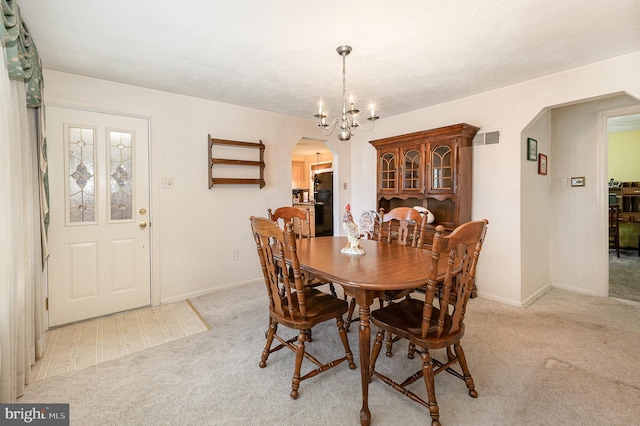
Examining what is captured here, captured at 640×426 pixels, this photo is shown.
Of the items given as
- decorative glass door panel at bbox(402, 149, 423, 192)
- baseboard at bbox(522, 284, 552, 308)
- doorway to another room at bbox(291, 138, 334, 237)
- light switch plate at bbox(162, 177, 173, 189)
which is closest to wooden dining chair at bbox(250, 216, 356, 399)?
light switch plate at bbox(162, 177, 173, 189)

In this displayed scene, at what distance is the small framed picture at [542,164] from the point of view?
3.43 metres

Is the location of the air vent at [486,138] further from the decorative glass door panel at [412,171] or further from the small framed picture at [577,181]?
the small framed picture at [577,181]

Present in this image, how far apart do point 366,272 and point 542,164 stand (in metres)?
3.10

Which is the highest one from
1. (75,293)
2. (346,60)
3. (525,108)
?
(346,60)

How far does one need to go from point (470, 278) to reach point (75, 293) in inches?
132

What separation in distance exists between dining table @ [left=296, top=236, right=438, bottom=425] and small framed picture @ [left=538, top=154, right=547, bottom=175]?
2251 mm

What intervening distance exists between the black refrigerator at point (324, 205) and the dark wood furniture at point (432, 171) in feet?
9.01

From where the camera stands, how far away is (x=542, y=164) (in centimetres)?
350

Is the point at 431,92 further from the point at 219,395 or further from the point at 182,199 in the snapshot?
the point at 219,395

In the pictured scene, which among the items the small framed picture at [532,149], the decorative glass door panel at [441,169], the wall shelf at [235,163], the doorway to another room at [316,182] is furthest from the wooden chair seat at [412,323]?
the doorway to another room at [316,182]

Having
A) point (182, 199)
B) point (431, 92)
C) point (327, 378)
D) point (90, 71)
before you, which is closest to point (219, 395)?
point (327, 378)

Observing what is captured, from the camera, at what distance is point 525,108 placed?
9.78ft

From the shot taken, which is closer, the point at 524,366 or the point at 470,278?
the point at 470,278

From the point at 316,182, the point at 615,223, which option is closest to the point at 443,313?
the point at 615,223
